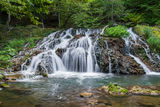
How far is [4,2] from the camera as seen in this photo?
3.30 m

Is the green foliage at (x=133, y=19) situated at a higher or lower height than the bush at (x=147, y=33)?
higher

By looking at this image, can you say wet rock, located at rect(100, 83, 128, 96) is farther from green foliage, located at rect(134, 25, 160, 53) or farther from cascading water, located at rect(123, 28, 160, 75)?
green foliage, located at rect(134, 25, 160, 53)

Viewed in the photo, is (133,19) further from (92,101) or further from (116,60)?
(92,101)

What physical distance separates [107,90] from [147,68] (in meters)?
6.46

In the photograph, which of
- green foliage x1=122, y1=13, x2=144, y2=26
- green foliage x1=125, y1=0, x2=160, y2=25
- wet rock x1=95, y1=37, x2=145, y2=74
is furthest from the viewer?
green foliage x1=122, y1=13, x2=144, y2=26

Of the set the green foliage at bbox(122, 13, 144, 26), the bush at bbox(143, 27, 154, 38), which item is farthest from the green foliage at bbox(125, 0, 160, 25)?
the bush at bbox(143, 27, 154, 38)

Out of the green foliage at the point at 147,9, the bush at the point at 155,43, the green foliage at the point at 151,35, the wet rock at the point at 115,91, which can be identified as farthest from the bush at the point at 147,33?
the wet rock at the point at 115,91

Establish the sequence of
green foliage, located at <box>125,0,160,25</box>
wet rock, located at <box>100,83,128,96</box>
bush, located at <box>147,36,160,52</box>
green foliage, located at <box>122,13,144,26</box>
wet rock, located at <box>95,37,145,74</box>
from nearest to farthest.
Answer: wet rock, located at <box>100,83,128,96</box>
wet rock, located at <box>95,37,145,74</box>
bush, located at <box>147,36,160,52</box>
green foliage, located at <box>125,0,160,25</box>
green foliage, located at <box>122,13,144,26</box>

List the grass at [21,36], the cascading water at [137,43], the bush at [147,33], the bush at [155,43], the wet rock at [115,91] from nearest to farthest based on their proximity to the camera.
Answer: the wet rock at [115,91] → the cascading water at [137,43] → the bush at [155,43] → the bush at [147,33] → the grass at [21,36]

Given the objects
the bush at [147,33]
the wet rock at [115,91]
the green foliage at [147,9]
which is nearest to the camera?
the wet rock at [115,91]

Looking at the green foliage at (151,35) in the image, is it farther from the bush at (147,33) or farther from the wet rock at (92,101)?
the wet rock at (92,101)

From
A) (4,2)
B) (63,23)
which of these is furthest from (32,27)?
(4,2)

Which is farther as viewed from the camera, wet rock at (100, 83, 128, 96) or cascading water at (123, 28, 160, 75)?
cascading water at (123, 28, 160, 75)

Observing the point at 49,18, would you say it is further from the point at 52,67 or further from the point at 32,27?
the point at 52,67
